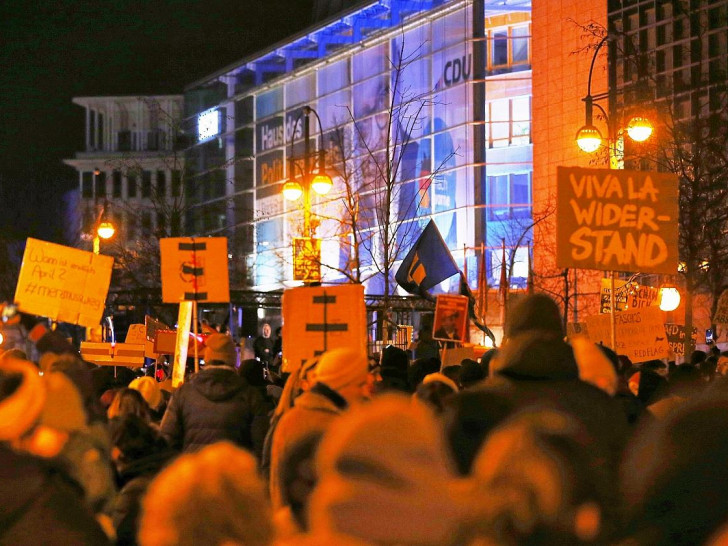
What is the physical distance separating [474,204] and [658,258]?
1349 inches

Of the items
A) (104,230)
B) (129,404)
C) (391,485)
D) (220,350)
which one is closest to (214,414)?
(220,350)

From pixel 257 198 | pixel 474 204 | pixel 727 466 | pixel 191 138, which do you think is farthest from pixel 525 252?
pixel 727 466

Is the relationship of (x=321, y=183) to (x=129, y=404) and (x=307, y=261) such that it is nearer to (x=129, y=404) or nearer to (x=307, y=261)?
(x=307, y=261)

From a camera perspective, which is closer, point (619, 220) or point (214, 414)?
point (214, 414)

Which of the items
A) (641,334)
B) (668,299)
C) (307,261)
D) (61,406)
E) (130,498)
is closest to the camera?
(61,406)

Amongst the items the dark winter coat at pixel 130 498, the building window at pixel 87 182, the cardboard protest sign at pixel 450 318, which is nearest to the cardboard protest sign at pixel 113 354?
the cardboard protest sign at pixel 450 318

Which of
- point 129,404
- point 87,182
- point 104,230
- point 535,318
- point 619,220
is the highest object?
point 87,182

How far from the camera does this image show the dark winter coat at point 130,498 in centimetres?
422

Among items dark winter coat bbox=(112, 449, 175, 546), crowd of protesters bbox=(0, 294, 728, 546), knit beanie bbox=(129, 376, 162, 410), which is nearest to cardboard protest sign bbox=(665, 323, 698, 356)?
knit beanie bbox=(129, 376, 162, 410)

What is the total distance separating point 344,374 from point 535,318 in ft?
4.04

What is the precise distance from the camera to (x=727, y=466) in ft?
6.35

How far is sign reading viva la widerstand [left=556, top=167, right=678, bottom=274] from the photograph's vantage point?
9.80 meters

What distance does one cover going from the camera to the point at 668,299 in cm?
2038

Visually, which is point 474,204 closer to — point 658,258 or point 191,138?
point 191,138
